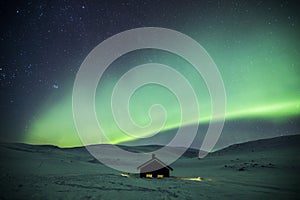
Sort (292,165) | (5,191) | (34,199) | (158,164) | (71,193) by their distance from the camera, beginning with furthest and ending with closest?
(292,165)
(158,164)
(71,193)
(5,191)
(34,199)

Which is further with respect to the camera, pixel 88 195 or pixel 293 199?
pixel 293 199

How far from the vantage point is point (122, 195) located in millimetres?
17703

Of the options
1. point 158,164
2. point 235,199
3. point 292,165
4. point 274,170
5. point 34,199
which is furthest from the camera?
point 292,165

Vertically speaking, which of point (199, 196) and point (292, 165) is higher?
point (292, 165)

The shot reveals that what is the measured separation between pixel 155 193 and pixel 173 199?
259 cm

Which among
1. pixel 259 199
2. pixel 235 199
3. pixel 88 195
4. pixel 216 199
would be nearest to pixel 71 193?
pixel 88 195

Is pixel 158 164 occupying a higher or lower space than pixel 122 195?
higher

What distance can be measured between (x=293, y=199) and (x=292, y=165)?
29.3m

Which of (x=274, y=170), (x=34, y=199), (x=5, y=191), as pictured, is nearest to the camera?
(x=34, y=199)

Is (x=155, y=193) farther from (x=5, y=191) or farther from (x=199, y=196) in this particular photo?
(x=5, y=191)

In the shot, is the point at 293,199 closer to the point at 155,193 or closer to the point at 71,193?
the point at 155,193

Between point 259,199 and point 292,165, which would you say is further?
point 292,165

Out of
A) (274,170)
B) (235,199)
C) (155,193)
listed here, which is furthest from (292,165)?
(155,193)

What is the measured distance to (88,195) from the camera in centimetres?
1683
